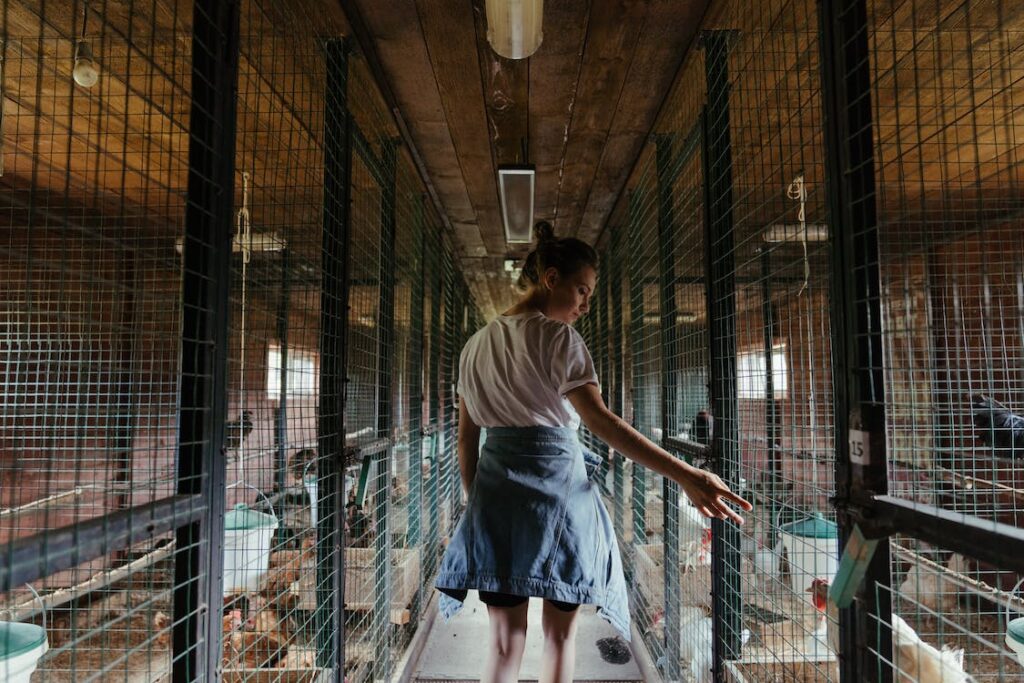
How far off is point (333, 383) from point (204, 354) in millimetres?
796

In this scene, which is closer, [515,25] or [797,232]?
[797,232]

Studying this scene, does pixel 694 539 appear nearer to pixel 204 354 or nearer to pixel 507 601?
pixel 507 601

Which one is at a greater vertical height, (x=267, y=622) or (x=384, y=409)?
(x=384, y=409)

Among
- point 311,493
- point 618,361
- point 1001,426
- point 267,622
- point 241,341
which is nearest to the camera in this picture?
point 241,341

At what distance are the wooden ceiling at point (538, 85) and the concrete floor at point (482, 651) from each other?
2.49m

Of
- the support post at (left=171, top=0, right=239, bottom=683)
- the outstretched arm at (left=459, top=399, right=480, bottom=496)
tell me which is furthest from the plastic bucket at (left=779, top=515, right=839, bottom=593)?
the support post at (left=171, top=0, right=239, bottom=683)

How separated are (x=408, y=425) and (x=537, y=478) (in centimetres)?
179

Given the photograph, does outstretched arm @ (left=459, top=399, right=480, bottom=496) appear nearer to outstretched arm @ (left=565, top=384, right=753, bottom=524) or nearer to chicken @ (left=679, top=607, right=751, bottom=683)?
outstretched arm @ (left=565, top=384, right=753, bottom=524)

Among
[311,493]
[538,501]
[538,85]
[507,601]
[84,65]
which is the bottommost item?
[507,601]

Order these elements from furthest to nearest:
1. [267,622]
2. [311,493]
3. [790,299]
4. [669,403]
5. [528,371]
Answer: [267,622], [790,299], [669,403], [311,493], [528,371]

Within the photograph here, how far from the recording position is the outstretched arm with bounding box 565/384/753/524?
1.31m

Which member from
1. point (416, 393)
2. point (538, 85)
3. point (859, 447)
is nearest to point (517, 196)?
point (538, 85)

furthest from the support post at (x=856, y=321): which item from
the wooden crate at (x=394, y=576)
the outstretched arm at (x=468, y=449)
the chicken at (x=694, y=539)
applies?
the wooden crate at (x=394, y=576)

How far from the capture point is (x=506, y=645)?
63.2 inches
